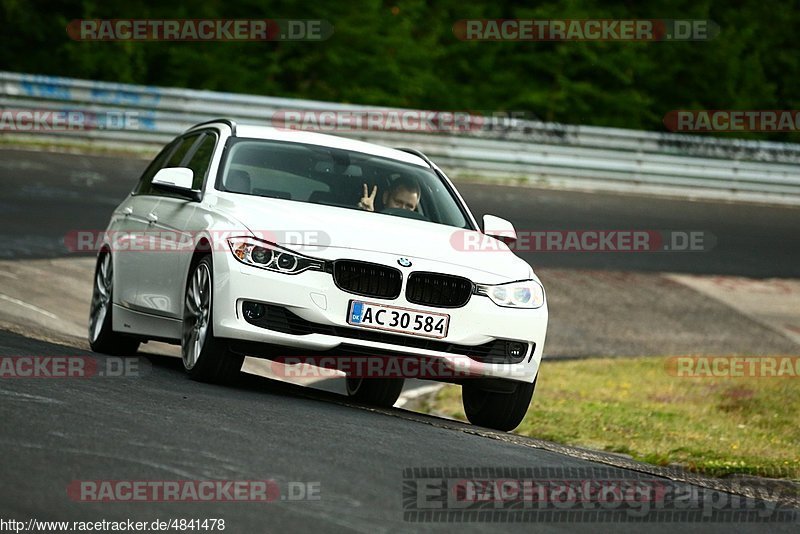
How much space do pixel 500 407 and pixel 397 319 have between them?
120 centimetres

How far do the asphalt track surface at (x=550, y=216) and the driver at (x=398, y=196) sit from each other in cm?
682

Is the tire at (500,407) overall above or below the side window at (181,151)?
below

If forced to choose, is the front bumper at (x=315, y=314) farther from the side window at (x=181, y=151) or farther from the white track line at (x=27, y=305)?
the white track line at (x=27, y=305)

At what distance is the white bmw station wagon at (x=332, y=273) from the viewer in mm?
7992

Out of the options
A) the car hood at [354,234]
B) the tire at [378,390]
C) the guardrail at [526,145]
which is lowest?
the tire at [378,390]

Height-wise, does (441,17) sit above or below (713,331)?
above

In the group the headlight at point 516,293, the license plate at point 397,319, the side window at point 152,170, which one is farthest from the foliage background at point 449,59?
the license plate at point 397,319

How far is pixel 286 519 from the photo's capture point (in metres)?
5.13

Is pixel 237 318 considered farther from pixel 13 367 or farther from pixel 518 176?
pixel 518 176

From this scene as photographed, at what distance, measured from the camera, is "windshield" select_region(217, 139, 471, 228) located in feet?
29.8

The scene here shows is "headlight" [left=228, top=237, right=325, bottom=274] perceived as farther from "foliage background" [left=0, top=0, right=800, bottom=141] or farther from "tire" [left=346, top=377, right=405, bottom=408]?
"foliage background" [left=0, top=0, right=800, bottom=141]

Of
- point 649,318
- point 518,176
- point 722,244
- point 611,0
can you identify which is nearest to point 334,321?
point 649,318

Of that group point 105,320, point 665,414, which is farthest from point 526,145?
point 105,320

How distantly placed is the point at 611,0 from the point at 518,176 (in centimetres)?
1378
